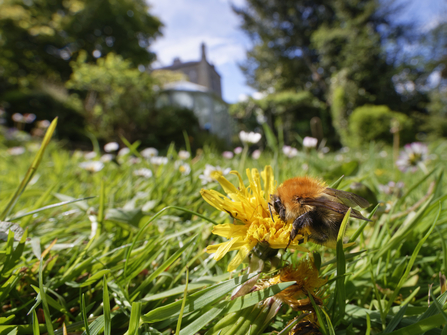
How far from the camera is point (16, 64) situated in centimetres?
1566

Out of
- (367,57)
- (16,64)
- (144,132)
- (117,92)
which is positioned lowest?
(144,132)

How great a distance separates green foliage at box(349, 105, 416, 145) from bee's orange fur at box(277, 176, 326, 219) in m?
10.9

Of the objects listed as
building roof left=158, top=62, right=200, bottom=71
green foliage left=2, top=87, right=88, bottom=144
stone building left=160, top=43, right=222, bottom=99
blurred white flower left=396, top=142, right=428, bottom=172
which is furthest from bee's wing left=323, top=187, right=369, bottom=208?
building roof left=158, top=62, right=200, bottom=71

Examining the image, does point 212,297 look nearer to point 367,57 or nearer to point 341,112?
point 341,112

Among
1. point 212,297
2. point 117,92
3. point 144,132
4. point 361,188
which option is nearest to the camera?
point 212,297

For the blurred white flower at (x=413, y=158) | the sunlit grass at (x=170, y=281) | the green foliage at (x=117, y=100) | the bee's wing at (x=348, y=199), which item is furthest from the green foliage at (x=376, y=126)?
the bee's wing at (x=348, y=199)

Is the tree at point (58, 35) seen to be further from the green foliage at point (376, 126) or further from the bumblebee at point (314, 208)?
the bumblebee at point (314, 208)

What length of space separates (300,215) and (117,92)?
10.3m

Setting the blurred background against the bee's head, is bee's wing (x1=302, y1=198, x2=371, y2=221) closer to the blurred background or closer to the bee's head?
the bee's head

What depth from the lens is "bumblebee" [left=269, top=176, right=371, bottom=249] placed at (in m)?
0.38

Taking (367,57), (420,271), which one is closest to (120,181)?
(420,271)

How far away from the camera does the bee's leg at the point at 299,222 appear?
1.22 ft

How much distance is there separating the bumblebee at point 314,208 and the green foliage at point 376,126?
1095 centimetres

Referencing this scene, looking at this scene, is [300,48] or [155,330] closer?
[155,330]
